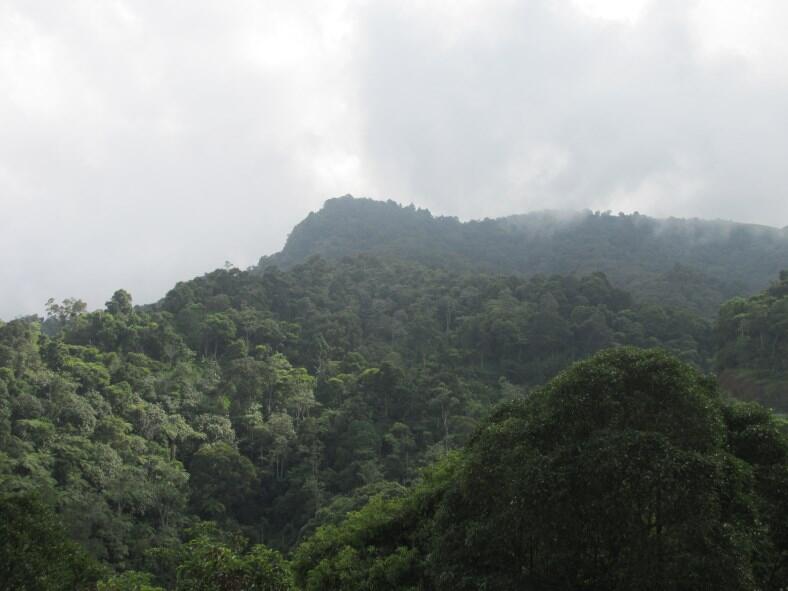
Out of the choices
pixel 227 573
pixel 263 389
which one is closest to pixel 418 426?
pixel 263 389

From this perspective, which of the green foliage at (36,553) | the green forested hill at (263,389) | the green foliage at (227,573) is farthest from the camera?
the green forested hill at (263,389)

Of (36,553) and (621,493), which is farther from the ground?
(621,493)

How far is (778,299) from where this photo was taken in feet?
134

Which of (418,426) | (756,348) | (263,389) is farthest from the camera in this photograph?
(263,389)

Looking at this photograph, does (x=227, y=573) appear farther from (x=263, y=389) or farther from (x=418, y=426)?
(x=263, y=389)

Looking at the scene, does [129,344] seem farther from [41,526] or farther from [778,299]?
[778,299]

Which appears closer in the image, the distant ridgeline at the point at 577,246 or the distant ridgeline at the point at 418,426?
the distant ridgeline at the point at 418,426

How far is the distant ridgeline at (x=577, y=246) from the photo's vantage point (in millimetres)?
78812

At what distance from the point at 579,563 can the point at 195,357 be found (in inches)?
1935

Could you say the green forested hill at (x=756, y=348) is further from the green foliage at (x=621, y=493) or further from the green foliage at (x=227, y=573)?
the green foliage at (x=227, y=573)

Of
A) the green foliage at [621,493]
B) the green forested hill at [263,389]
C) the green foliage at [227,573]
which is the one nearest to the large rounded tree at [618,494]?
the green foliage at [621,493]

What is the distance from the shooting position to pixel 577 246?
10794cm

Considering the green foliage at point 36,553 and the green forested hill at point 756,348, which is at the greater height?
the green forested hill at point 756,348

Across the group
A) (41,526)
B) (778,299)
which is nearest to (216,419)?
(41,526)
